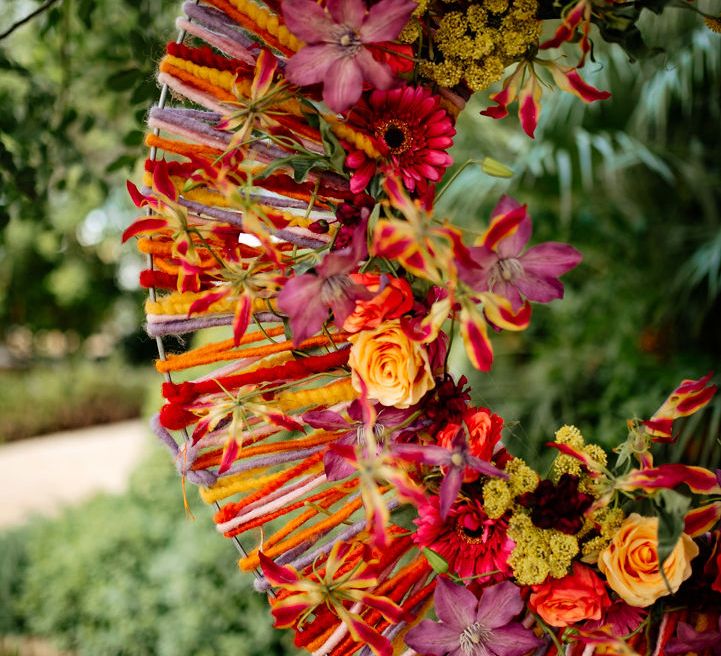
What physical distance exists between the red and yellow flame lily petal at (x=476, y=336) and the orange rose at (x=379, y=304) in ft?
0.31

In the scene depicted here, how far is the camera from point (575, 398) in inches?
91.8

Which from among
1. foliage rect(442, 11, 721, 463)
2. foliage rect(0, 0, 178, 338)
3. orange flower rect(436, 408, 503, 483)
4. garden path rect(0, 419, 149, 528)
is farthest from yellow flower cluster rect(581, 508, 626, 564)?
garden path rect(0, 419, 149, 528)

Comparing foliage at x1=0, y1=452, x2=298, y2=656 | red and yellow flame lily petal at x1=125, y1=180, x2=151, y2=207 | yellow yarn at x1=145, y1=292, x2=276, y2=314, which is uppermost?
red and yellow flame lily petal at x1=125, y1=180, x2=151, y2=207

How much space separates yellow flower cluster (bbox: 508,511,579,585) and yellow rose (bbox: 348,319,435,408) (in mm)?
153

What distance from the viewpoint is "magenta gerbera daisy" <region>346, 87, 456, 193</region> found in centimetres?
64

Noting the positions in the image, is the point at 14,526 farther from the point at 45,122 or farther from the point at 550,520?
the point at 550,520

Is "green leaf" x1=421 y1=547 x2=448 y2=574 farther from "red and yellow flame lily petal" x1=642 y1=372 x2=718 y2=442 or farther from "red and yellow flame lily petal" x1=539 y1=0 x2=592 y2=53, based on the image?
"red and yellow flame lily petal" x1=539 y1=0 x2=592 y2=53

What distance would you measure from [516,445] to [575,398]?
40 cm

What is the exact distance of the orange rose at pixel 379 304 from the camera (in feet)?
1.99

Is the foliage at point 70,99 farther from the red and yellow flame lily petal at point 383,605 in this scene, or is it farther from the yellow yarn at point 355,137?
the red and yellow flame lily petal at point 383,605

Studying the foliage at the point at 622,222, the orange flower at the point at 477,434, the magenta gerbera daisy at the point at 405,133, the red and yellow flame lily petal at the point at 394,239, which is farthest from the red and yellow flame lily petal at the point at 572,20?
the foliage at the point at 622,222

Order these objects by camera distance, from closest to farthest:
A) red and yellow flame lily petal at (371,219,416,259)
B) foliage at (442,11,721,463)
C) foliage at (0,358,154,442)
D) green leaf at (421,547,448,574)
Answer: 1. red and yellow flame lily petal at (371,219,416,259)
2. green leaf at (421,547,448,574)
3. foliage at (442,11,721,463)
4. foliage at (0,358,154,442)

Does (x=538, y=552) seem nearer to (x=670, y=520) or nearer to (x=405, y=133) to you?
(x=670, y=520)

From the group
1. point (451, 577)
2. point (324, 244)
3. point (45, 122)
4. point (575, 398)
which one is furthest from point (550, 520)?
point (575, 398)
